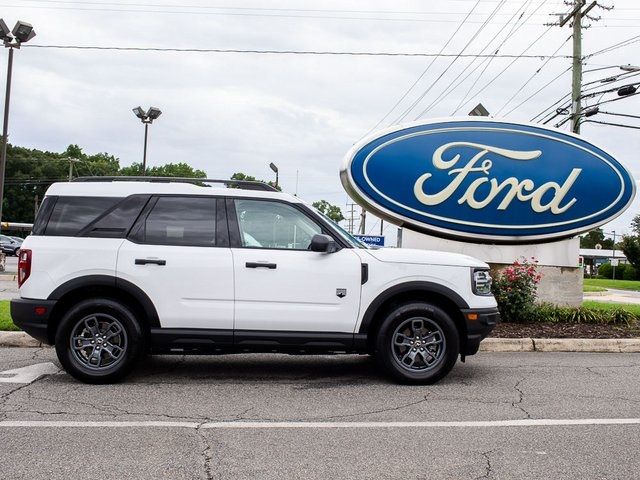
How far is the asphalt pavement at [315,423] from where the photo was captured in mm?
4117

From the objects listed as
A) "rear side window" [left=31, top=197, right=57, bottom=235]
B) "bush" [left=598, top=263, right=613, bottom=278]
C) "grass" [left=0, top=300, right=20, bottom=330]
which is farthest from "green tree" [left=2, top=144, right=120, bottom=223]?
"rear side window" [left=31, top=197, right=57, bottom=235]

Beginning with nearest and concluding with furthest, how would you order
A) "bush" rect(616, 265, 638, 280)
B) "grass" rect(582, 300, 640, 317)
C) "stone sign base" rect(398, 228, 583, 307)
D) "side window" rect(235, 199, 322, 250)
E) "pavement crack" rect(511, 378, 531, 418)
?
"pavement crack" rect(511, 378, 531, 418), "side window" rect(235, 199, 322, 250), "stone sign base" rect(398, 228, 583, 307), "grass" rect(582, 300, 640, 317), "bush" rect(616, 265, 638, 280)

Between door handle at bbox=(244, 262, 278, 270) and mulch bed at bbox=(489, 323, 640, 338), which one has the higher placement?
door handle at bbox=(244, 262, 278, 270)

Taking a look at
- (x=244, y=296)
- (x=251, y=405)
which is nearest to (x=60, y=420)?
(x=251, y=405)

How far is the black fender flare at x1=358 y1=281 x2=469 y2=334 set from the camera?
645cm

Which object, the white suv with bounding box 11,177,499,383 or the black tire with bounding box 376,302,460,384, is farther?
the black tire with bounding box 376,302,460,384

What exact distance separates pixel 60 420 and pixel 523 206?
8.77 metres

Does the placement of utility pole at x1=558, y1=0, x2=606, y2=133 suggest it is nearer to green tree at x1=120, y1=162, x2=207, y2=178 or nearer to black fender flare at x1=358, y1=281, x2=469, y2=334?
black fender flare at x1=358, y1=281, x2=469, y2=334

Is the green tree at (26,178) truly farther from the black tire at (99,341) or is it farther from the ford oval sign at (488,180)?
the black tire at (99,341)

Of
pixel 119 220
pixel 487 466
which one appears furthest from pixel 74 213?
pixel 487 466

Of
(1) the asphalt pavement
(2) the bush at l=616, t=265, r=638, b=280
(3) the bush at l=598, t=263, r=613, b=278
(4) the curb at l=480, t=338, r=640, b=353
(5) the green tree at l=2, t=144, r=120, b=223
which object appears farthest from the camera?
(5) the green tree at l=2, t=144, r=120, b=223

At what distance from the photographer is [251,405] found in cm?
567

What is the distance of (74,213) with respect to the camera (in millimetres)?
6488

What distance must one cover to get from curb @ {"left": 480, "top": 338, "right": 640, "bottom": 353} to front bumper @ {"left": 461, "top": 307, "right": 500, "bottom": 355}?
229 cm
